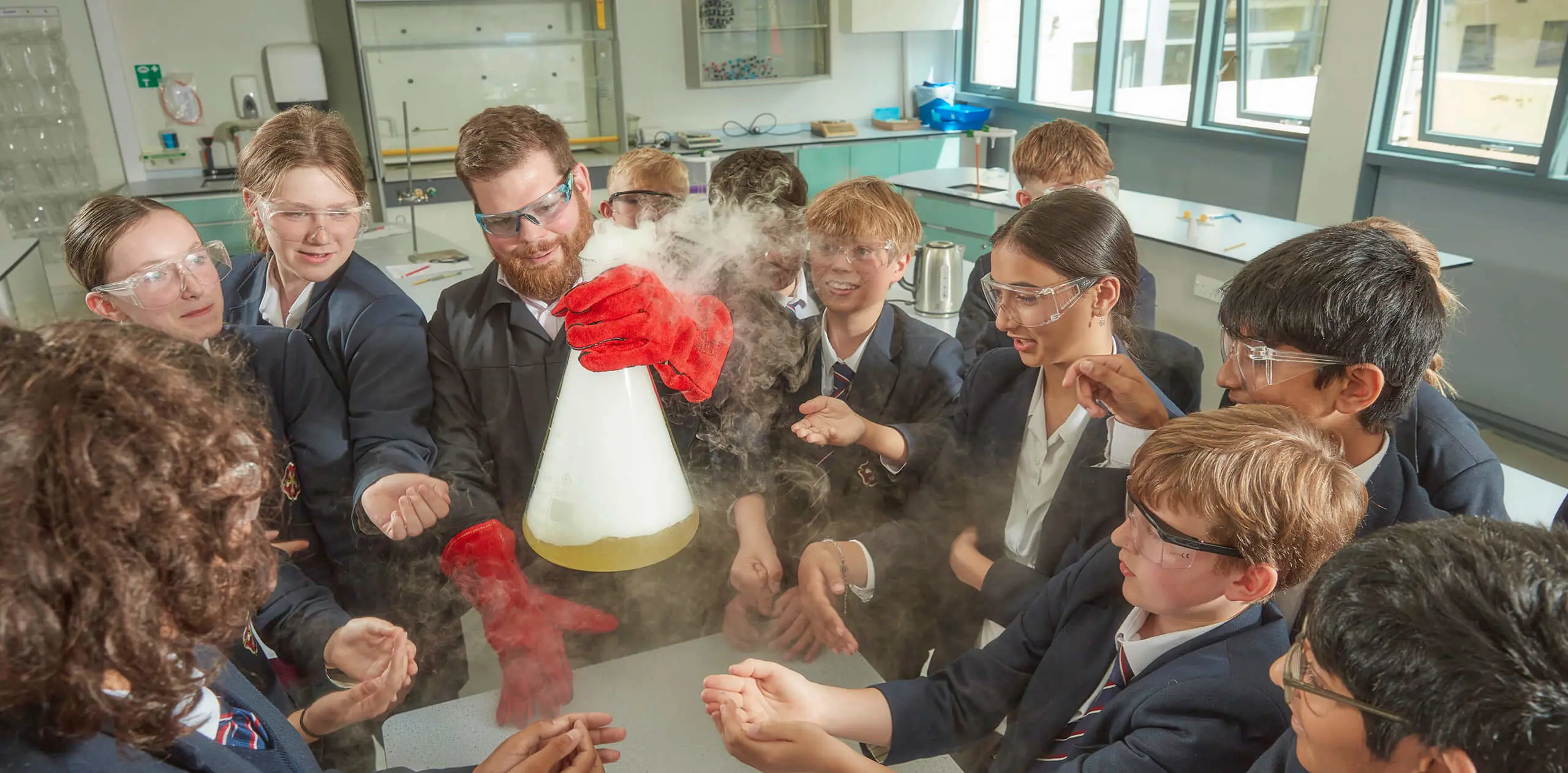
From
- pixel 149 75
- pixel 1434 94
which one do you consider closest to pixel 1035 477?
pixel 1434 94

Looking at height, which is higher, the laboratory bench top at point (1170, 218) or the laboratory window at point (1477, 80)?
the laboratory window at point (1477, 80)

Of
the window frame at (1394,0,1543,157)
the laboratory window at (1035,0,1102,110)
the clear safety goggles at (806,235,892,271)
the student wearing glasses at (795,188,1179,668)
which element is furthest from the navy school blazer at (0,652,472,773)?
the laboratory window at (1035,0,1102,110)

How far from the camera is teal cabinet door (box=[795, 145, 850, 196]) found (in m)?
6.37

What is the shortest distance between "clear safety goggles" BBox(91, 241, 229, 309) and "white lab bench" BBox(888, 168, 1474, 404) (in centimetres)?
235

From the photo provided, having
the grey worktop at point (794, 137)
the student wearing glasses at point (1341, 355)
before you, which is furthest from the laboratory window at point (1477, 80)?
the student wearing glasses at point (1341, 355)

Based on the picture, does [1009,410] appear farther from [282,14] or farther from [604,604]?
[282,14]

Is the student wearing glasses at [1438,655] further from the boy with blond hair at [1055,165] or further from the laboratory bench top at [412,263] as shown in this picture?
the laboratory bench top at [412,263]

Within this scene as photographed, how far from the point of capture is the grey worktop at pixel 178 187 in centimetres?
486

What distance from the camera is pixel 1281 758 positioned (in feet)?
2.74

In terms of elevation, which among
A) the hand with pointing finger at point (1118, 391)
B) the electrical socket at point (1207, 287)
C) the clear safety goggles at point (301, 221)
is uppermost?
the clear safety goggles at point (301, 221)

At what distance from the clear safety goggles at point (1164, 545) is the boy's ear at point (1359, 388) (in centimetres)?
46

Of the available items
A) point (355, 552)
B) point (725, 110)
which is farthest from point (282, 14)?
point (355, 552)

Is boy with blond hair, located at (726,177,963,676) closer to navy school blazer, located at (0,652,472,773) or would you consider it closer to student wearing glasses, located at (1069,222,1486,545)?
student wearing glasses, located at (1069,222,1486,545)

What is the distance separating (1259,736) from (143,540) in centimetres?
100
